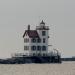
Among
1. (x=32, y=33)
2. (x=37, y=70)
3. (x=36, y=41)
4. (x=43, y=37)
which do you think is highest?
(x=32, y=33)

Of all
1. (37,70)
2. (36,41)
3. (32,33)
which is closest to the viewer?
(37,70)

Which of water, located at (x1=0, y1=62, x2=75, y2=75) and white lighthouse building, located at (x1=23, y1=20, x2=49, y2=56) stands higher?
white lighthouse building, located at (x1=23, y1=20, x2=49, y2=56)

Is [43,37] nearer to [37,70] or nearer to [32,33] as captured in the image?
[32,33]

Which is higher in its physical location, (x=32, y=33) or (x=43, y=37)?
(x=32, y=33)

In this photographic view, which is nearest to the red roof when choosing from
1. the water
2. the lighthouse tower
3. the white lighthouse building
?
the white lighthouse building

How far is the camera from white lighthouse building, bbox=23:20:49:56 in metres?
149

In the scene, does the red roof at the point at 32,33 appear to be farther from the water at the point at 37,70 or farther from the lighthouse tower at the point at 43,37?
the water at the point at 37,70

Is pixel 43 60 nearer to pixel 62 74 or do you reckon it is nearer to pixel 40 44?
pixel 40 44

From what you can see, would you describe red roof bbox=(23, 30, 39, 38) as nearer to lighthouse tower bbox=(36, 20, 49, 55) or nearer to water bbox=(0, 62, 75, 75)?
lighthouse tower bbox=(36, 20, 49, 55)

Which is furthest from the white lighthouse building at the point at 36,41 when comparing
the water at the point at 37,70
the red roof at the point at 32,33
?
the water at the point at 37,70

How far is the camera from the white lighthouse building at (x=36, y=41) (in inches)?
5866

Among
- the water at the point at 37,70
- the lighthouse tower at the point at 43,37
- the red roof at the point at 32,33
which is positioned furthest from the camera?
the lighthouse tower at the point at 43,37

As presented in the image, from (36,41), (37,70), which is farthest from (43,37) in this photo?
(37,70)

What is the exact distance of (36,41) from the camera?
150750mm
